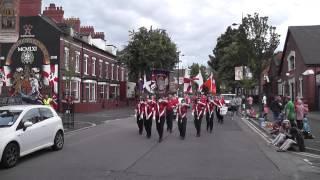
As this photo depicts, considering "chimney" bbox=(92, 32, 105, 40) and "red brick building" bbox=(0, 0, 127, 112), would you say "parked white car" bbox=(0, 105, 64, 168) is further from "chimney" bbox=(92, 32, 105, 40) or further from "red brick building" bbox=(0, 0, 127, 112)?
"chimney" bbox=(92, 32, 105, 40)

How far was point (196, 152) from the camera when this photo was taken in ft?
45.4

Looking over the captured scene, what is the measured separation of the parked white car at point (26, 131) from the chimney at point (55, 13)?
3092 centimetres

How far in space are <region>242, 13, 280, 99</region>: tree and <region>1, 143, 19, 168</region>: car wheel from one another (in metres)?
26.7

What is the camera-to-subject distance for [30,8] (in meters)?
39.8

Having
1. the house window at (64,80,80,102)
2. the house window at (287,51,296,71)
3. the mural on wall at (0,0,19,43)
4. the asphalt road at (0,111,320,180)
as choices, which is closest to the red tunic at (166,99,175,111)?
the asphalt road at (0,111,320,180)

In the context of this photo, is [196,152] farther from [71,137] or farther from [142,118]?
[71,137]

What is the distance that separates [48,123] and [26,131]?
4.81ft

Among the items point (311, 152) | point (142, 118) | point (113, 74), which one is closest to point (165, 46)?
point (113, 74)

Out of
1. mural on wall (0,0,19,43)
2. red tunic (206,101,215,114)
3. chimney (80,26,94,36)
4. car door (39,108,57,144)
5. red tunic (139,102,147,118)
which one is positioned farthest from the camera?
chimney (80,26,94,36)

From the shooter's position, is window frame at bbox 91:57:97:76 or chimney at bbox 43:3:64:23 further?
window frame at bbox 91:57:97:76

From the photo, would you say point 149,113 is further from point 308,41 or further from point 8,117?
point 308,41

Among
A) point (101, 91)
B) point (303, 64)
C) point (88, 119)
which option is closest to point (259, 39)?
point (303, 64)

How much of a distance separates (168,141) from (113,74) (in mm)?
40458

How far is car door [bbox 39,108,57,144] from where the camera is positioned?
13.2m
